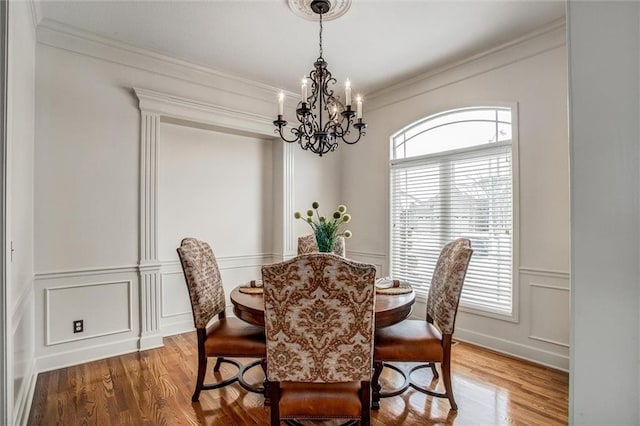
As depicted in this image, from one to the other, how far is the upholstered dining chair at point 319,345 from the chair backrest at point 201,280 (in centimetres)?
86

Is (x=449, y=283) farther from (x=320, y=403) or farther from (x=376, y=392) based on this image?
(x=320, y=403)

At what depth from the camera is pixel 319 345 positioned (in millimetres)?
1562

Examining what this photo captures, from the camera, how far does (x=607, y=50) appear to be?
1.93ft

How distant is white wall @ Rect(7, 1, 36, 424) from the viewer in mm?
1736

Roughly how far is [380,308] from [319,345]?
555mm

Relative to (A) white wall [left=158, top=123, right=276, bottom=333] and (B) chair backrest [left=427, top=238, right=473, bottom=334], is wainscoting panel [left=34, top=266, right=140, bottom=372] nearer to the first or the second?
(A) white wall [left=158, top=123, right=276, bottom=333]

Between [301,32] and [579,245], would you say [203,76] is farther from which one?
[579,245]

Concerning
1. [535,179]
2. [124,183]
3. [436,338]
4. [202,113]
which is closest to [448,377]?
[436,338]

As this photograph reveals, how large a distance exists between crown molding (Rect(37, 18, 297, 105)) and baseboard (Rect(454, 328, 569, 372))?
3.45 metres

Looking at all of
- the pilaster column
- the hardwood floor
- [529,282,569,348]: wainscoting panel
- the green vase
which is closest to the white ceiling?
the pilaster column

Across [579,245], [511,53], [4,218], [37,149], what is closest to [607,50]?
[579,245]

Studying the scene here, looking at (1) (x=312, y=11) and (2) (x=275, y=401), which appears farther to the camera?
(1) (x=312, y=11)

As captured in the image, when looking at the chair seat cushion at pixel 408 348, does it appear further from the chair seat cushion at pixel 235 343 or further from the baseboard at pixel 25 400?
the baseboard at pixel 25 400

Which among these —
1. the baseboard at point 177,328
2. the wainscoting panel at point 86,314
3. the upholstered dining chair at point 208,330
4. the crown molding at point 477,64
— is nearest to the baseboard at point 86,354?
the wainscoting panel at point 86,314
